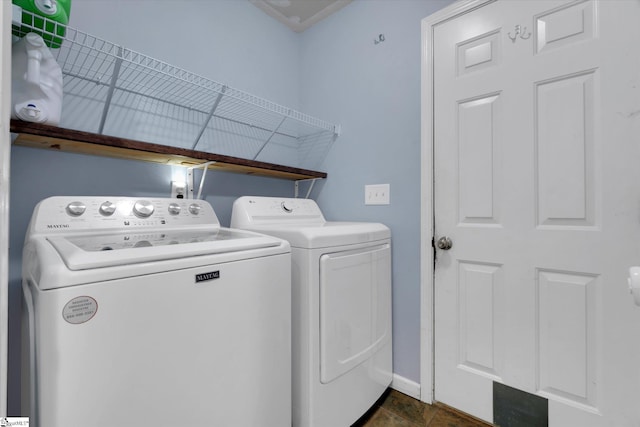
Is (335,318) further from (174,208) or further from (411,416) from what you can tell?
(174,208)

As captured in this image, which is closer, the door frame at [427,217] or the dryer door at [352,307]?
the dryer door at [352,307]

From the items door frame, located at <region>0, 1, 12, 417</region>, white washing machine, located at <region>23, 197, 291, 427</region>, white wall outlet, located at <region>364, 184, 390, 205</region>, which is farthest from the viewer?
white wall outlet, located at <region>364, 184, 390, 205</region>

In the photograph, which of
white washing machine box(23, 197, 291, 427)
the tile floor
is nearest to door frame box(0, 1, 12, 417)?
white washing machine box(23, 197, 291, 427)

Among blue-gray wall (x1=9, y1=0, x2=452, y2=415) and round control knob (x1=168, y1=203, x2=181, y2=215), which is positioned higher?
blue-gray wall (x1=9, y1=0, x2=452, y2=415)

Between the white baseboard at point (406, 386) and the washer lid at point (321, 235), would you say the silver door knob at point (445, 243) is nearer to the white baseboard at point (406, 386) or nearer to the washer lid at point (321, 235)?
the washer lid at point (321, 235)

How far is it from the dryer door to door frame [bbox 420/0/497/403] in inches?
8.1

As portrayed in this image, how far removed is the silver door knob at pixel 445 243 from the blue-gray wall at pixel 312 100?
0.42 feet

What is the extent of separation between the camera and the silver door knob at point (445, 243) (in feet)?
4.96

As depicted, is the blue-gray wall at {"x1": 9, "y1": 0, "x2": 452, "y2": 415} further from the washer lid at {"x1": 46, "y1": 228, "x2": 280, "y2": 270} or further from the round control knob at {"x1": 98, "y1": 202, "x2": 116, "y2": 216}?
the washer lid at {"x1": 46, "y1": 228, "x2": 280, "y2": 270}

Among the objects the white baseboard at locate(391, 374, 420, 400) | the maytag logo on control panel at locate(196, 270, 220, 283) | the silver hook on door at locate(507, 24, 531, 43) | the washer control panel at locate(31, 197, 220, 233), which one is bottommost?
the white baseboard at locate(391, 374, 420, 400)

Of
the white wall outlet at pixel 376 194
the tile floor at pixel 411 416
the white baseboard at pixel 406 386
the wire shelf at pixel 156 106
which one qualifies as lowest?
the tile floor at pixel 411 416

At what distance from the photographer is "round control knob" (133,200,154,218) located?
4.15ft

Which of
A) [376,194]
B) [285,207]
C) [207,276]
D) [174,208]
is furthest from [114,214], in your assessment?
[376,194]

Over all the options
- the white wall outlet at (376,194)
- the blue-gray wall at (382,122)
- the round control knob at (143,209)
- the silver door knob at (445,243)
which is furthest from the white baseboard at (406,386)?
the round control knob at (143,209)
